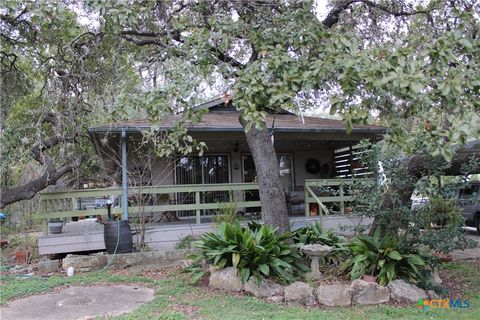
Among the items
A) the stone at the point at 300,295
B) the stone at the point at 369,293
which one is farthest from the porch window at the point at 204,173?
the stone at the point at 369,293

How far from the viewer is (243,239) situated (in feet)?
21.2

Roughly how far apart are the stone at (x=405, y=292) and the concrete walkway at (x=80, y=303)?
11.3 feet

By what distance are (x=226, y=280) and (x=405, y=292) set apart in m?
2.53

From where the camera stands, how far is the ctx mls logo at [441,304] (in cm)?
551

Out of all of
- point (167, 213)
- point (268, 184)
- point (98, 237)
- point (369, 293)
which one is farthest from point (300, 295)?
point (167, 213)

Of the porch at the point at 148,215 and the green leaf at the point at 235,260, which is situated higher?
the porch at the point at 148,215

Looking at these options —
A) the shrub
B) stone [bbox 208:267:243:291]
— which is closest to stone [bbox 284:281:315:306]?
stone [bbox 208:267:243:291]

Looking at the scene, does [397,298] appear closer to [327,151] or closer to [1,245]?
[327,151]

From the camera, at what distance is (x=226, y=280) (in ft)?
20.6

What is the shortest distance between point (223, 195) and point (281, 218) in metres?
6.53

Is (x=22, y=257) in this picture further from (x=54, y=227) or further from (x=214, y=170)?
(x=214, y=170)

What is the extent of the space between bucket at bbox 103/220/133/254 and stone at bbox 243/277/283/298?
345cm

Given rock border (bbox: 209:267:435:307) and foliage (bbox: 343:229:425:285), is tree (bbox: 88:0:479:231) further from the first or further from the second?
rock border (bbox: 209:267:435:307)

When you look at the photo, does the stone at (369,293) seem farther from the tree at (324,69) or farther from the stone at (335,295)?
the tree at (324,69)
